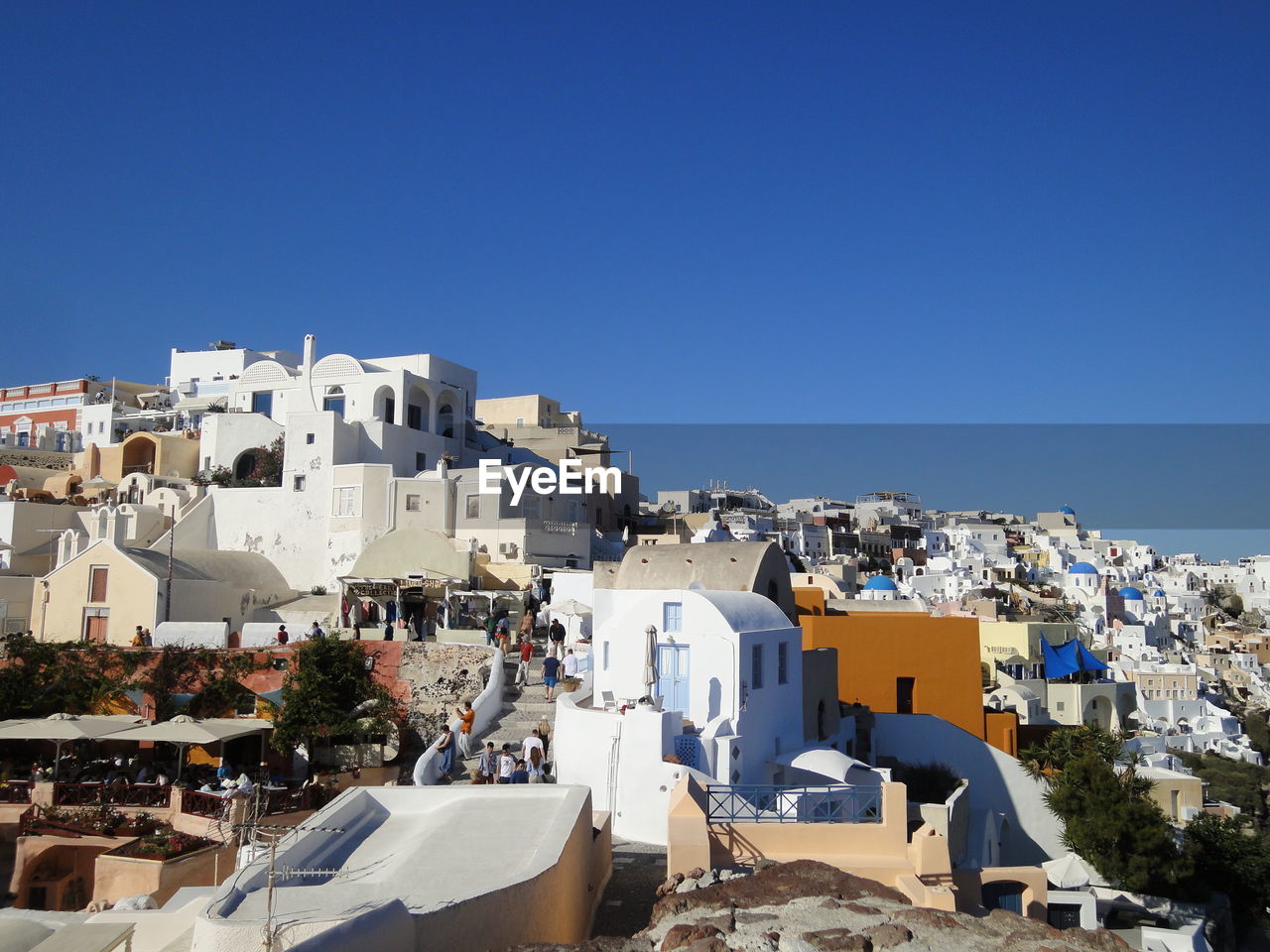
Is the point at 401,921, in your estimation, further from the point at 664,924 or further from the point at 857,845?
the point at 857,845

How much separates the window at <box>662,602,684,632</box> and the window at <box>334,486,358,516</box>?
20688 millimetres

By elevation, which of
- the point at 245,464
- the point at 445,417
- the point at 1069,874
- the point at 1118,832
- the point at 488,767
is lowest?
the point at 1069,874

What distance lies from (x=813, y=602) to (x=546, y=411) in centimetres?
3461

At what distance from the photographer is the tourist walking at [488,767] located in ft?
53.4

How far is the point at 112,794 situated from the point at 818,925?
14660mm

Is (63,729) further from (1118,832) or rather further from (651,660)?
(1118,832)

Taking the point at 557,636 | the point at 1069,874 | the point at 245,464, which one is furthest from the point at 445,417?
the point at 1069,874

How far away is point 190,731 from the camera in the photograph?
20.0 metres

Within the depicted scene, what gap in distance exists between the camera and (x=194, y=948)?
7.02 metres

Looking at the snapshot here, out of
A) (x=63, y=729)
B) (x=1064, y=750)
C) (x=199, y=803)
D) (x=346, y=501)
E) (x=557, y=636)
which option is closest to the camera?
(x=199, y=803)

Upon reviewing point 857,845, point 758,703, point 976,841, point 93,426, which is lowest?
point 976,841

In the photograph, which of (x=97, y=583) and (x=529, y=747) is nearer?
(x=529, y=747)

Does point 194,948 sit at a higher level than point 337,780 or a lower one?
higher

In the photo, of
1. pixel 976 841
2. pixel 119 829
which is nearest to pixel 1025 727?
pixel 976 841
